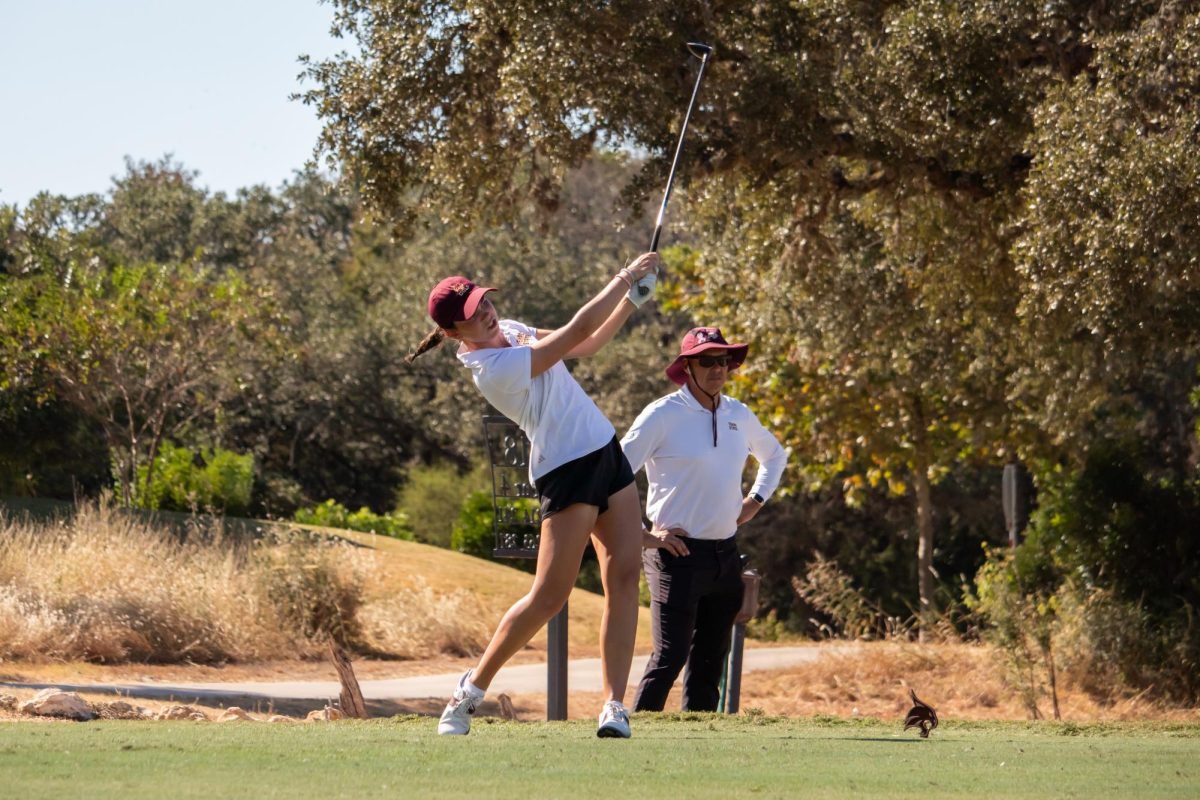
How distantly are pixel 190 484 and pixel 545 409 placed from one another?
Result: 1931 centimetres

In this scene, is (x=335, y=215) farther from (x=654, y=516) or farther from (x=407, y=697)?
(x=654, y=516)

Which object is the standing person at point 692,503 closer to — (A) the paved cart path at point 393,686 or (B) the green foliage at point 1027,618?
(A) the paved cart path at point 393,686

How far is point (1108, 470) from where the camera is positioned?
14922 mm

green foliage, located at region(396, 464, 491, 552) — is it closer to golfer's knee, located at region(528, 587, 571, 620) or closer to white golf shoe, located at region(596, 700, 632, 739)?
golfer's knee, located at region(528, 587, 571, 620)

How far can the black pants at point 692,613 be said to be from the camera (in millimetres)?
7598

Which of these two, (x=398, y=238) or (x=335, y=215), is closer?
(x=398, y=238)

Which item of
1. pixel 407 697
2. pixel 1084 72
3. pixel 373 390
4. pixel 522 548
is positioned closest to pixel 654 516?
pixel 522 548

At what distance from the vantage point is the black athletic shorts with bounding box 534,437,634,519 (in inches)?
245

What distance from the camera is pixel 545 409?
6234 mm

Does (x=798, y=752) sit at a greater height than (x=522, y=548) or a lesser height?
lesser

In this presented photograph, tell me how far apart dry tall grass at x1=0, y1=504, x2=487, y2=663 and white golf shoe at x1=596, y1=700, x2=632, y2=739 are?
855 centimetres

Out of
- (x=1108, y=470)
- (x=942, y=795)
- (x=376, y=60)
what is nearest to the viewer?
(x=942, y=795)

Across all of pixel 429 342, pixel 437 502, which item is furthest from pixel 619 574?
pixel 437 502

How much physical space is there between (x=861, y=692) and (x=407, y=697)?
13.9 feet
